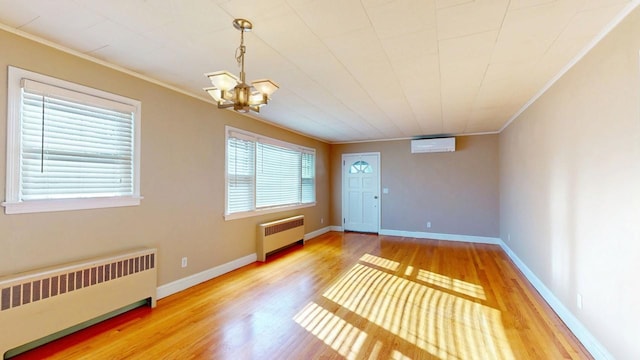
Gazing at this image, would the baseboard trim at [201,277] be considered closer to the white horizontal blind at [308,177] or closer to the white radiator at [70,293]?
the white radiator at [70,293]

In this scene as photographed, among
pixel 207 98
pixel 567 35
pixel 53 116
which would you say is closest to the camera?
pixel 567 35

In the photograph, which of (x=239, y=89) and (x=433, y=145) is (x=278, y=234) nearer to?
(x=239, y=89)

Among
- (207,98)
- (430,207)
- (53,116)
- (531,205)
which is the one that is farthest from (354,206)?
(53,116)

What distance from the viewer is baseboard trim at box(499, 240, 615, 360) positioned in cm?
215

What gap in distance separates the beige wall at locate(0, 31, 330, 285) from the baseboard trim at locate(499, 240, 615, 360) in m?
3.96

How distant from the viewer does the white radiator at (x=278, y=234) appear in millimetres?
4743

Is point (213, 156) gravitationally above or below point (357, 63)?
below

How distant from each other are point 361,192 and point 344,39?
5403 mm

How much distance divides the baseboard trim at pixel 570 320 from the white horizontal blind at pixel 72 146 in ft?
14.1

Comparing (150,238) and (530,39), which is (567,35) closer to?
(530,39)

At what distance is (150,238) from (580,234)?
4.16m

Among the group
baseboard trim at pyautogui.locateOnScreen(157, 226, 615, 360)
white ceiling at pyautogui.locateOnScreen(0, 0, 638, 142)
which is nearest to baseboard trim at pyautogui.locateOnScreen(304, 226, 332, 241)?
baseboard trim at pyautogui.locateOnScreen(157, 226, 615, 360)

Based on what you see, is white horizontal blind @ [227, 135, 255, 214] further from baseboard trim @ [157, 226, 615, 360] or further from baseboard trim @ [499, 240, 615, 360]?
baseboard trim @ [499, 240, 615, 360]

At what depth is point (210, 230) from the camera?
3.89m
